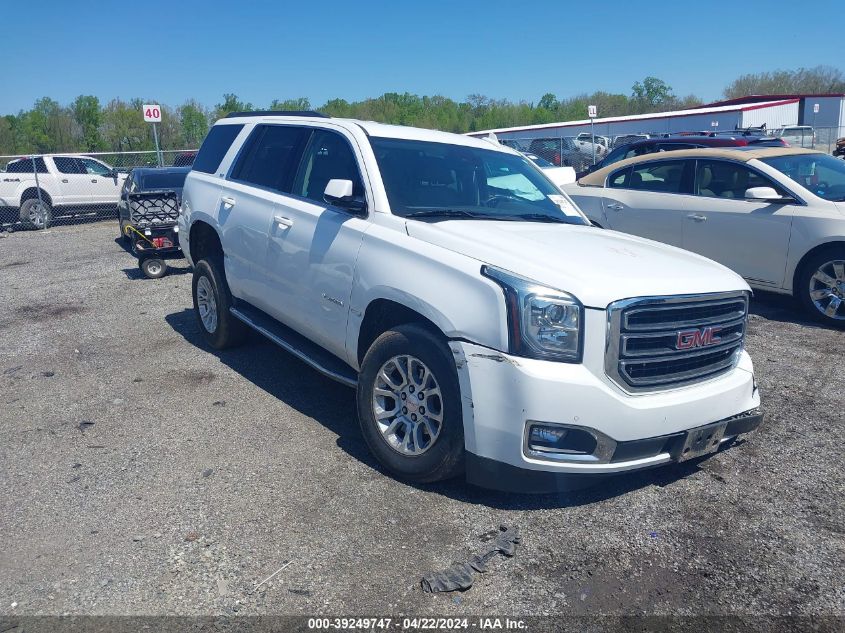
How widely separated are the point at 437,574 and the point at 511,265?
153 cm

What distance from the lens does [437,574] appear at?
326cm

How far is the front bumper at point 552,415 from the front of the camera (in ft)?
11.2

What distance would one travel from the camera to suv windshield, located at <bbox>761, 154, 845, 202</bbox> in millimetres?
7709

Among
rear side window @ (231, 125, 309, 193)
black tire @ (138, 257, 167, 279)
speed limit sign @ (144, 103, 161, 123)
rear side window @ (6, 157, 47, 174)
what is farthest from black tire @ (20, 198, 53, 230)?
rear side window @ (231, 125, 309, 193)

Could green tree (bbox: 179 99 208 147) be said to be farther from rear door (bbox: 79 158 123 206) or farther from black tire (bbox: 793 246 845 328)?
black tire (bbox: 793 246 845 328)

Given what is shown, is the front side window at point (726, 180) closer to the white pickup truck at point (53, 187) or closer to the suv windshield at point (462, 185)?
the suv windshield at point (462, 185)

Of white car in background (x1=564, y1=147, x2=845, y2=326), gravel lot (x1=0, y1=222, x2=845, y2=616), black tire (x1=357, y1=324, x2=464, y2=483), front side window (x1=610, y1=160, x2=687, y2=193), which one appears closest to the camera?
gravel lot (x1=0, y1=222, x2=845, y2=616)

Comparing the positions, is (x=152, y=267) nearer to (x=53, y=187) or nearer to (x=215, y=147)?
(x=215, y=147)

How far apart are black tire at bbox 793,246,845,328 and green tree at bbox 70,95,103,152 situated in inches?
2544

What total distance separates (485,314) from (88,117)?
230ft

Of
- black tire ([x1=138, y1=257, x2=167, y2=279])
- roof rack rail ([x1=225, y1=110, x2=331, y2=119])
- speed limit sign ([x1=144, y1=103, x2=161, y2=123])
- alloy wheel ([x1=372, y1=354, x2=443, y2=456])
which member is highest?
speed limit sign ([x1=144, y1=103, x2=161, y2=123])

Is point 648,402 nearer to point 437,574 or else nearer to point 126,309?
point 437,574

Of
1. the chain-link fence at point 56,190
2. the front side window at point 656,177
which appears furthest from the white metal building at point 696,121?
the front side window at point 656,177

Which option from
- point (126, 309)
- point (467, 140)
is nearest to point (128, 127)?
point (126, 309)
